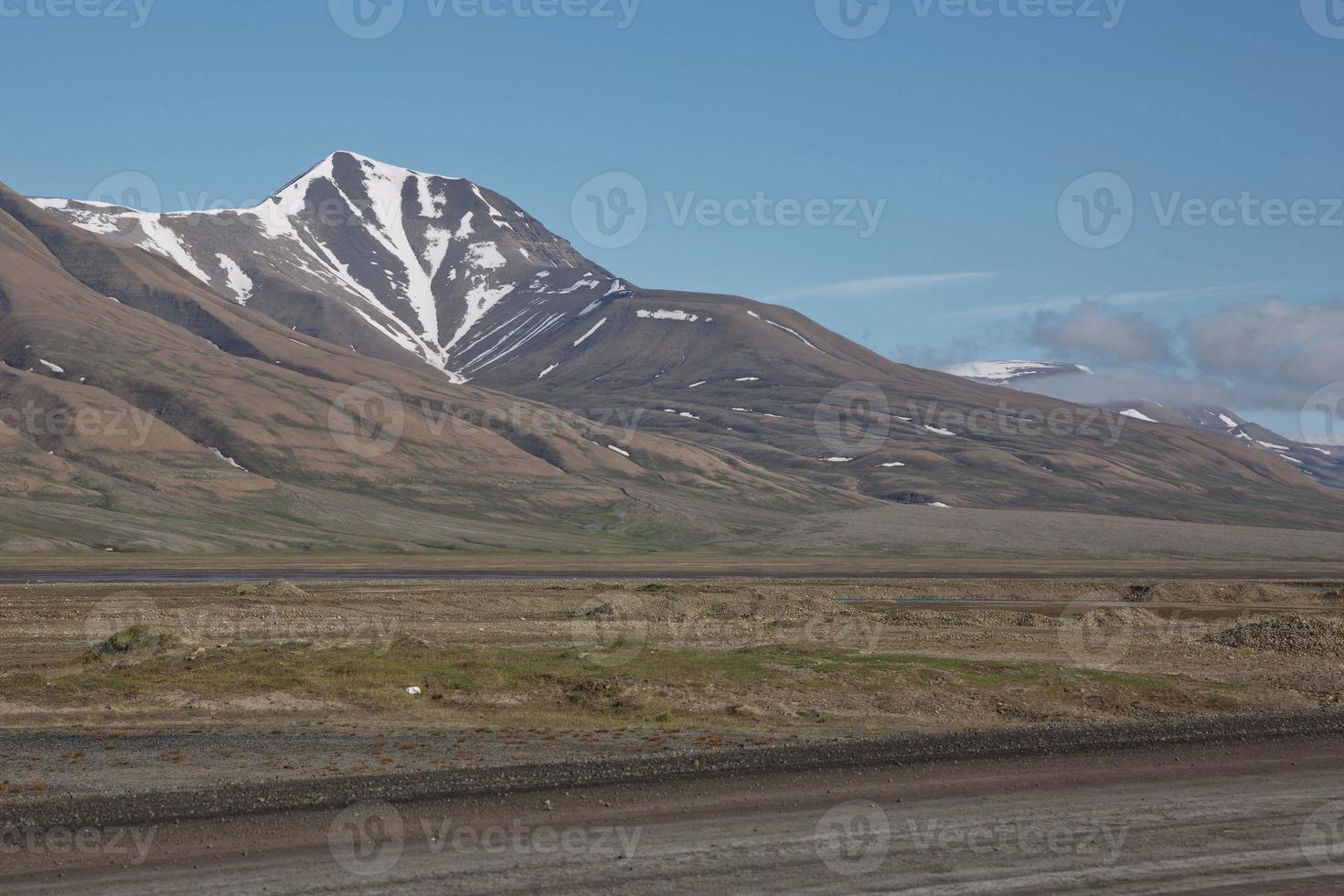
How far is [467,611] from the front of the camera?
223ft

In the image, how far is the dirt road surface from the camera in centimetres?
1667

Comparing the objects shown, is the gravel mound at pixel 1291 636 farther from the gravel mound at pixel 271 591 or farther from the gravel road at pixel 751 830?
the gravel mound at pixel 271 591

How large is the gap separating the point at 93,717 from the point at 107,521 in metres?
135

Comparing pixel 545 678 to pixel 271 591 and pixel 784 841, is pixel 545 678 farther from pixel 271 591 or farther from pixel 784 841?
pixel 271 591

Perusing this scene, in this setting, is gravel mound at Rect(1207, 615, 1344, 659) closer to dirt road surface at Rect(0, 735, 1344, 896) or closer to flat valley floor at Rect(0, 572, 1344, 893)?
flat valley floor at Rect(0, 572, 1344, 893)

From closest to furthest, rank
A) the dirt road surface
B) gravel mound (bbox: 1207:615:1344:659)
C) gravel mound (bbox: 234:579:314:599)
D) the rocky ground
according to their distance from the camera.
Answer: the dirt road surface
the rocky ground
gravel mound (bbox: 1207:615:1344:659)
gravel mound (bbox: 234:579:314:599)

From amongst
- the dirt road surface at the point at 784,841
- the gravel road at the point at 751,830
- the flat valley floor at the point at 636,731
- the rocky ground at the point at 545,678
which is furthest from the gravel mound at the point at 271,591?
the dirt road surface at the point at 784,841

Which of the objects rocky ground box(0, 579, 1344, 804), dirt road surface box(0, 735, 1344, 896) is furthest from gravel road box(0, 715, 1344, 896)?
rocky ground box(0, 579, 1344, 804)

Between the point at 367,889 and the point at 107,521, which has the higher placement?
the point at 367,889

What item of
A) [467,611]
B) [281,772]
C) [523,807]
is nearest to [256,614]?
[467,611]

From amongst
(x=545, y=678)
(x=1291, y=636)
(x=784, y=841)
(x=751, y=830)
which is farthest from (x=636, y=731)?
(x=1291, y=636)

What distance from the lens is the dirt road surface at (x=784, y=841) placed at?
1667cm

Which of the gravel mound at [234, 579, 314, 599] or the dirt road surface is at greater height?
the dirt road surface

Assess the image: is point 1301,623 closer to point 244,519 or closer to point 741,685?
point 741,685
